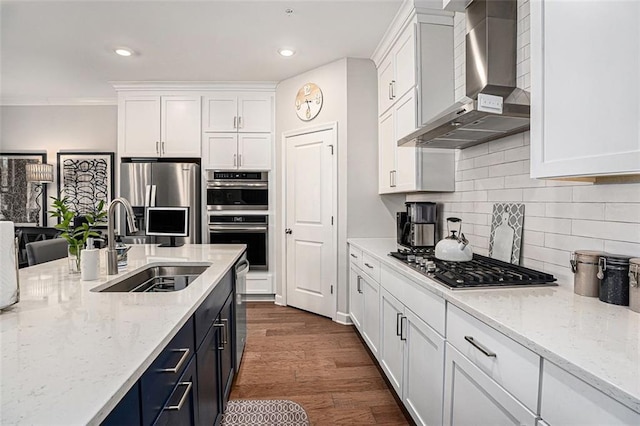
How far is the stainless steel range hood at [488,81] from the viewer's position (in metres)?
1.59

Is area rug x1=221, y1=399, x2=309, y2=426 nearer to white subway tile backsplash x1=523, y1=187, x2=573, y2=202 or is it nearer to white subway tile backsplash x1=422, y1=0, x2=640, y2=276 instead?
white subway tile backsplash x1=422, y1=0, x2=640, y2=276

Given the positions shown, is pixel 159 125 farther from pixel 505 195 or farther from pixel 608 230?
pixel 608 230

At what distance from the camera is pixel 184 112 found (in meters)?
4.31

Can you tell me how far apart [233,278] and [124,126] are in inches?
126

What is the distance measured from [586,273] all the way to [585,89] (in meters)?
0.68

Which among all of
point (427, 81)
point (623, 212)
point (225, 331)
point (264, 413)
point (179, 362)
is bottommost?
point (264, 413)

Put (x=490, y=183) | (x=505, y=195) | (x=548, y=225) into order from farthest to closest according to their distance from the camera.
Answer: (x=490, y=183), (x=505, y=195), (x=548, y=225)

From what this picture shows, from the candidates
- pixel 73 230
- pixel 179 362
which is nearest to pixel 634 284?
pixel 179 362

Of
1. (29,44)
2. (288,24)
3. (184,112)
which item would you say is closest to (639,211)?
(288,24)

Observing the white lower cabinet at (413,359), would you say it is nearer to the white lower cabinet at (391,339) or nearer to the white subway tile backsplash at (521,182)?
the white lower cabinet at (391,339)

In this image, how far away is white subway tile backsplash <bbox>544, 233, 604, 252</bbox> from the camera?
4.55 ft

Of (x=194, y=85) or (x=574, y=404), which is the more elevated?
(x=194, y=85)

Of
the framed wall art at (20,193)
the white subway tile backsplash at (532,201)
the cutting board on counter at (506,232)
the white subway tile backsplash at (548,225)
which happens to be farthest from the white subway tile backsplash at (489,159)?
the framed wall art at (20,193)

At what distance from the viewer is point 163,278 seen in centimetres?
197
